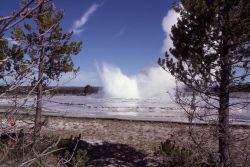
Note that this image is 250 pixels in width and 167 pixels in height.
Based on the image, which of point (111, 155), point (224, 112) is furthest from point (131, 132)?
point (224, 112)

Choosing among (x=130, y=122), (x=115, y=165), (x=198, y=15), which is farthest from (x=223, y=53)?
(x=130, y=122)

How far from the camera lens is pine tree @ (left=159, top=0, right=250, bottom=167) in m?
11.1

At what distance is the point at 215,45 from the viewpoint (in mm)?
11812

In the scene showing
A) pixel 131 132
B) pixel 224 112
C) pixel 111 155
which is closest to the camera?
pixel 224 112

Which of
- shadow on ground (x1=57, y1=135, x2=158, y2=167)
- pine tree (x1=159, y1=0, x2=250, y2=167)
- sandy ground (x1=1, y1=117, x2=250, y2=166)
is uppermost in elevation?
pine tree (x1=159, y1=0, x2=250, y2=167)

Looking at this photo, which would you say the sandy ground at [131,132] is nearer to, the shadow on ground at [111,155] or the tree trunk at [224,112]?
the shadow on ground at [111,155]

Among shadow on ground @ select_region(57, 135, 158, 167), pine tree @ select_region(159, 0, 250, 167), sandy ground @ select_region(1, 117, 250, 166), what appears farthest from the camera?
sandy ground @ select_region(1, 117, 250, 166)

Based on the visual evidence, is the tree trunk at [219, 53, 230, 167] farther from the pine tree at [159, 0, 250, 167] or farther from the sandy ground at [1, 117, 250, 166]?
the sandy ground at [1, 117, 250, 166]

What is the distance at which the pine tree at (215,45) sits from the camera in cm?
1115

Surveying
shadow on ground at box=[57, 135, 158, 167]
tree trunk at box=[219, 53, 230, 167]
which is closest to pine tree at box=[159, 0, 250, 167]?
tree trunk at box=[219, 53, 230, 167]

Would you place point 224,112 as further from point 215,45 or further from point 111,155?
point 111,155

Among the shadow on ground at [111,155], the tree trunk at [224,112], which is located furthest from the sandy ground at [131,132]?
the tree trunk at [224,112]

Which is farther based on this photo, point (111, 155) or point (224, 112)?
point (111, 155)

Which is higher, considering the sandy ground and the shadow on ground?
the sandy ground
